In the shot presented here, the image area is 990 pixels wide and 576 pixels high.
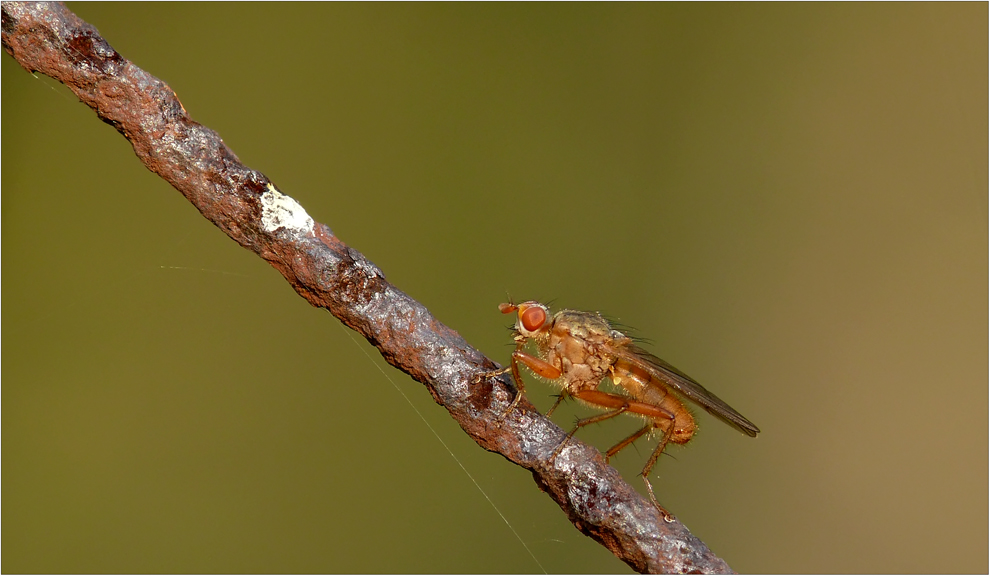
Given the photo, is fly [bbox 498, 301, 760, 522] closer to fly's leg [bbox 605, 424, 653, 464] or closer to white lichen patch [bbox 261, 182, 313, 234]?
fly's leg [bbox 605, 424, 653, 464]

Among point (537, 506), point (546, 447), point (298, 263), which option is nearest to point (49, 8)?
point (298, 263)

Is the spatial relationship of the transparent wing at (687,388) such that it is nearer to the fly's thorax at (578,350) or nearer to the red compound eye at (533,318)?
the fly's thorax at (578,350)

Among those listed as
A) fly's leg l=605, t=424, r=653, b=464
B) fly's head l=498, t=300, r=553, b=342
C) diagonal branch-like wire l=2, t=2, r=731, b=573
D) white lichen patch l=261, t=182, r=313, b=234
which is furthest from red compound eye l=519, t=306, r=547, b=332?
white lichen patch l=261, t=182, r=313, b=234

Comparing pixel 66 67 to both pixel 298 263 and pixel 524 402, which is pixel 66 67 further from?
pixel 524 402

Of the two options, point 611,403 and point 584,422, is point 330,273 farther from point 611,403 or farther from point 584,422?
A: point 611,403

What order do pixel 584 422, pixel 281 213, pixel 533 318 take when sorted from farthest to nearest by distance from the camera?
pixel 533 318
pixel 584 422
pixel 281 213

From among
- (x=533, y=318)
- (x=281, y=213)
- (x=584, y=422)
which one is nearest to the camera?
(x=281, y=213)

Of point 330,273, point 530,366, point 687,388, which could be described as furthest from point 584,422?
point 330,273

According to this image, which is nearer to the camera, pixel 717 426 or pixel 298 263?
pixel 298 263
